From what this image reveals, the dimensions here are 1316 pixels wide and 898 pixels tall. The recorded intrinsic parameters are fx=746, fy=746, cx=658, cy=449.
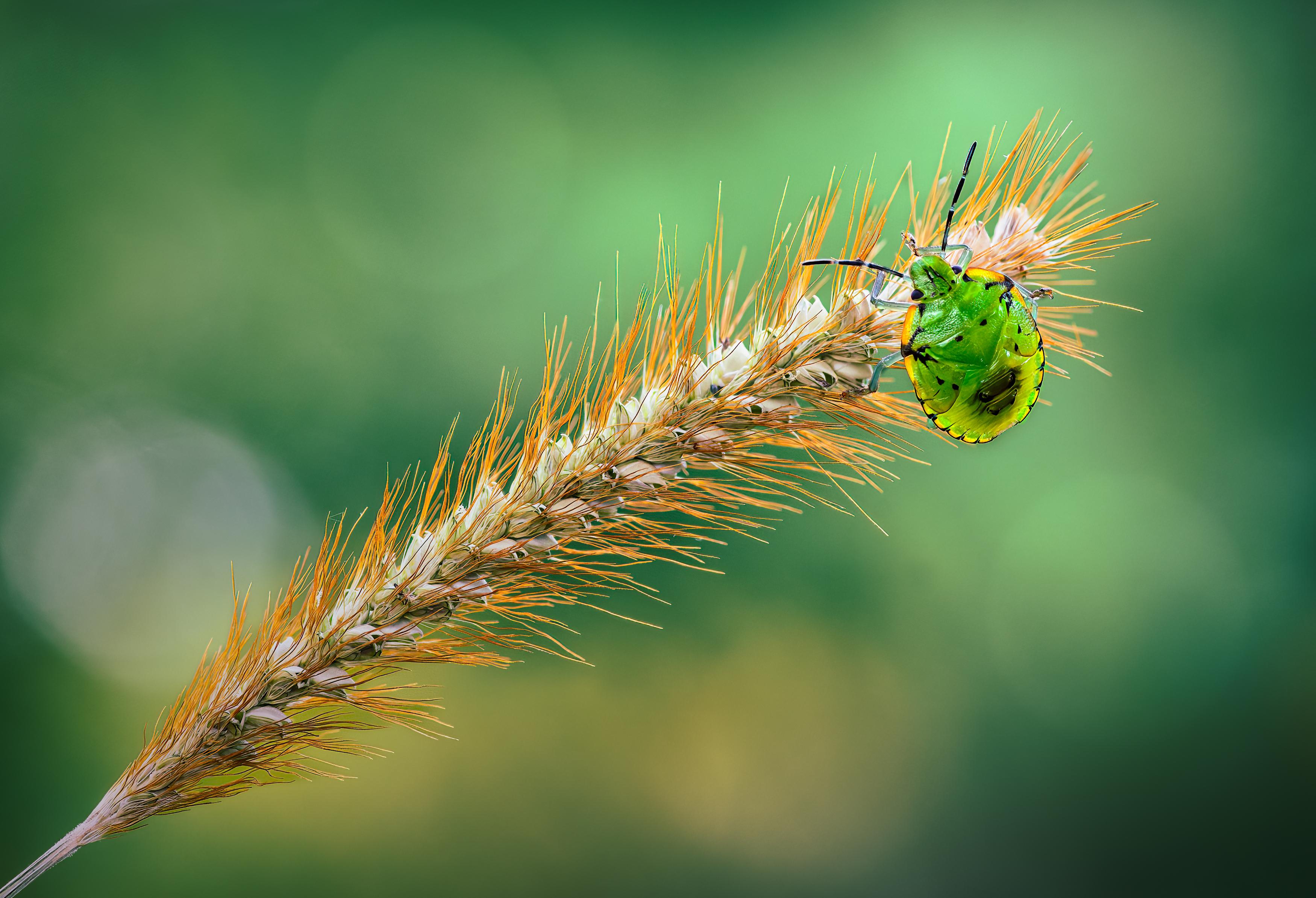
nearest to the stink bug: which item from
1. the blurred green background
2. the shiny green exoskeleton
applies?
the shiny green exoskeleton

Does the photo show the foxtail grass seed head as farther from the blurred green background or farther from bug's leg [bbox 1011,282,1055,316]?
the blurred green background

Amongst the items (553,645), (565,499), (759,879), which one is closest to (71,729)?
(553,645)

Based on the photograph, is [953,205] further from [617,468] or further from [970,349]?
[617,468]

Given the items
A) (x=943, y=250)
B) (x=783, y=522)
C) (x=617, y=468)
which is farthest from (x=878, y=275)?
(x=783, y=522)

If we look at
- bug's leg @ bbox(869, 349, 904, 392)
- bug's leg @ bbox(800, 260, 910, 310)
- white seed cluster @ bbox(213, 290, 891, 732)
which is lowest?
white seed cluster @ bbox(213, 290, 891, 732)

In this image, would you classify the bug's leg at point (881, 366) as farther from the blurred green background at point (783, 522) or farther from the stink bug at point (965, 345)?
the blurred green background at point (783, 522)

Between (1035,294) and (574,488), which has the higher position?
(1035,294)
